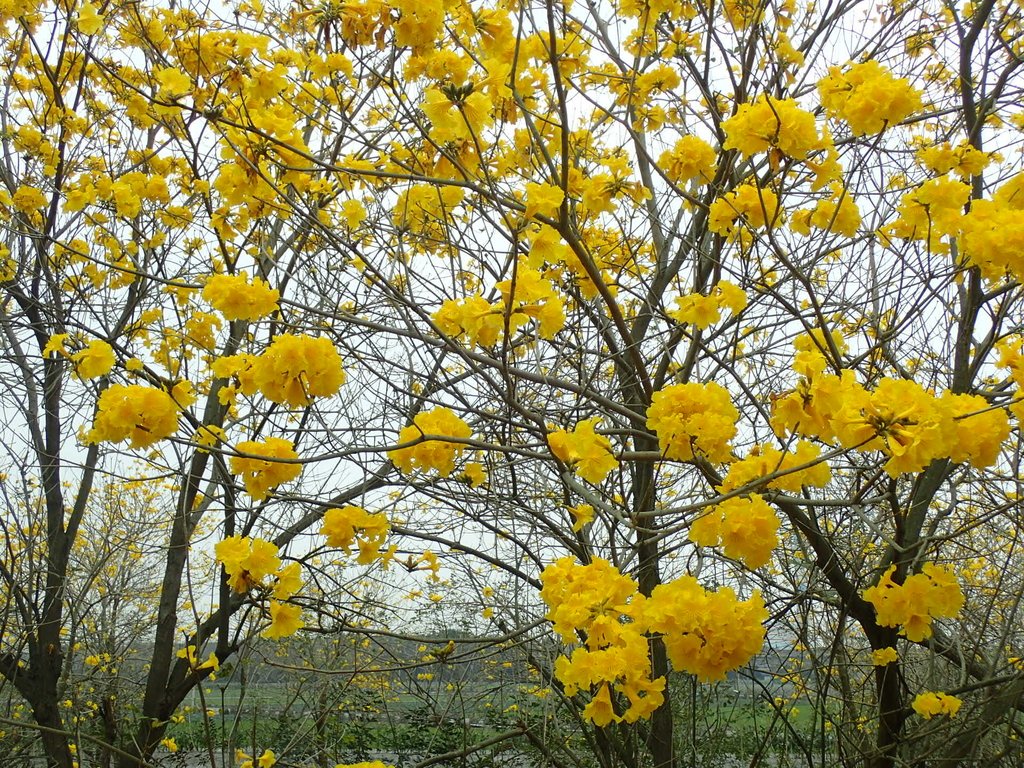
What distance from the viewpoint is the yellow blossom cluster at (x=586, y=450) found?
195 centimetres

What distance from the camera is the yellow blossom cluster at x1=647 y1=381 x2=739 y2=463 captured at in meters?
1.73

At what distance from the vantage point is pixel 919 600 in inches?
83.2

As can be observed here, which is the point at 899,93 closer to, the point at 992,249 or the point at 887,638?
the point at 992,249

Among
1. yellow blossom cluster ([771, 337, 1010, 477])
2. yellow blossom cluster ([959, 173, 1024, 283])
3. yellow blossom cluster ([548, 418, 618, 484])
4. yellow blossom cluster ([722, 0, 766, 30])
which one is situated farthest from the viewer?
yellow blossom cluster ([722, 0, 766, 30])

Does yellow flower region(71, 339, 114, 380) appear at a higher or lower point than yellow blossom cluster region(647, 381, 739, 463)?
higher

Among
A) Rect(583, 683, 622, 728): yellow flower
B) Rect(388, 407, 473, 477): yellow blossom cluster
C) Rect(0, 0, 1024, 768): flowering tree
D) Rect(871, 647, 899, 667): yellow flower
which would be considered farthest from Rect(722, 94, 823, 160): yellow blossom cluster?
Answer: Rect(871, 647, 899, 667): yellow flower

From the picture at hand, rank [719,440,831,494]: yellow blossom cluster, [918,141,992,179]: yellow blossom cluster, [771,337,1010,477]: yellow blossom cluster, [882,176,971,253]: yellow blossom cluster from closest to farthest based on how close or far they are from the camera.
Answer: [771,337,1010,477]: yellow blossom cluster → [719,440,831,494]: yellow blossom cluster → [882,176,971,253]: yellow blossom cluster → [918,141,992,179]: yellow blossom cluster

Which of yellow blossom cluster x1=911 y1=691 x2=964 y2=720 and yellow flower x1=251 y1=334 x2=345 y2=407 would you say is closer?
yellow flower x1=251 y1=334 x2=345 y2=407

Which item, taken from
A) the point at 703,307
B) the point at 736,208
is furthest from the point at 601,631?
the point at 736,208

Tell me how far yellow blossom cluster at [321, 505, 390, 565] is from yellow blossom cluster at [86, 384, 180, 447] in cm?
53

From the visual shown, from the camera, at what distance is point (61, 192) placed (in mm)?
4277

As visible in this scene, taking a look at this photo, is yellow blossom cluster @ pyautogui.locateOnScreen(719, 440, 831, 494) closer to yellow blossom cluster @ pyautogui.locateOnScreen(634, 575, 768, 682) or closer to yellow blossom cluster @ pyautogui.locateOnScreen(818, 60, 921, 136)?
yellow blossom cluster @ pyautogui.locateOnScreen(634, 575, 768, 682)

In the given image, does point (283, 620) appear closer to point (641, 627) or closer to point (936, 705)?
point (641, 627)

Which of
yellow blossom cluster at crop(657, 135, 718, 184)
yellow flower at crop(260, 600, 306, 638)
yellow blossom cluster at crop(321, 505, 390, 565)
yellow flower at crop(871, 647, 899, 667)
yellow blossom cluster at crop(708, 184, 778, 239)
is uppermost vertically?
yellow blossom cluster at crop(657, 135, 718, 184)
